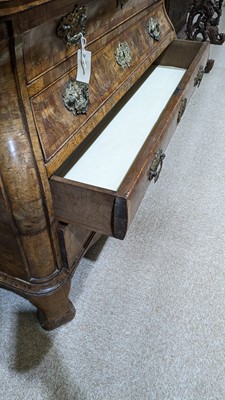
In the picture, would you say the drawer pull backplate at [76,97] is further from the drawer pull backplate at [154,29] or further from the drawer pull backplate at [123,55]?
the drawer pull backplate at [154,29]

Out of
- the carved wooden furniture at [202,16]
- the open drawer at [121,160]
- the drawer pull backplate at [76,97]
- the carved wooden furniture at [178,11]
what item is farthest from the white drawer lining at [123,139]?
the carved wooden furniture at [202,16]

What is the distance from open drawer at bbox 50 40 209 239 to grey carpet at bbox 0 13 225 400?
1.41 feet

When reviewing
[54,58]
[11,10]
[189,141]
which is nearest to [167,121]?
[54,58]

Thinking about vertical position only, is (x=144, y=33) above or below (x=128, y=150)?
above

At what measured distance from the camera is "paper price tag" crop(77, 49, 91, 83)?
73cm

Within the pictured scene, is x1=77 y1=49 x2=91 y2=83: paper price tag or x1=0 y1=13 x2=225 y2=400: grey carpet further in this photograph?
x1=0 y1=13 x2=225 y2=400: grey carpet

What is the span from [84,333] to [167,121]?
655mm

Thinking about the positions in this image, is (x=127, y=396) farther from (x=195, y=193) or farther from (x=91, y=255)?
(x=195, y=193)

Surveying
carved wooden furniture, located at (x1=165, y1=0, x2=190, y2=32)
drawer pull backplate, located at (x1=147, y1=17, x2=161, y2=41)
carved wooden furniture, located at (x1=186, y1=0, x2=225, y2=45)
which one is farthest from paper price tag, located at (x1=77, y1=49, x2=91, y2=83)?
carved wooden furniture, located at (x1=186, y1=0, x2=225, y2=45)

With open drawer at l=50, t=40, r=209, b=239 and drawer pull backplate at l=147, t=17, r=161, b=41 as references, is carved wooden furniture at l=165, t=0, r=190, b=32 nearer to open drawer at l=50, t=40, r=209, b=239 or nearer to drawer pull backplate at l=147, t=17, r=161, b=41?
drawer pull backplate at l=147, t=17, r=161, b=41

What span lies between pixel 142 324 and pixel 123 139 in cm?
56

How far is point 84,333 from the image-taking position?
3.17ft

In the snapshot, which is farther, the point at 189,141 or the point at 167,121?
the point at 189,141

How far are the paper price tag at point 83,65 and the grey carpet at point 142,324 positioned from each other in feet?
2.17
